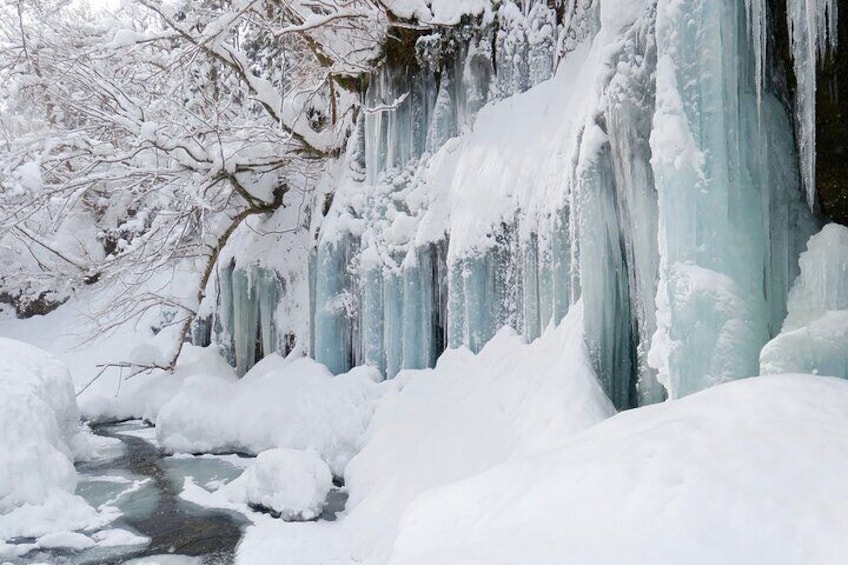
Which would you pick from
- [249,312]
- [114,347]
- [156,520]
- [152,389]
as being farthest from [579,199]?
[114,347]

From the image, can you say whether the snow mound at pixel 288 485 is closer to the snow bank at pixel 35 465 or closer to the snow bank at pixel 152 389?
the snow bank at pixel 35 465

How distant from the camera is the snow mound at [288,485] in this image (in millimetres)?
7051

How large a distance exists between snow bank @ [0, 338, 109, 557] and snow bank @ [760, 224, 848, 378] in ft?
20.9

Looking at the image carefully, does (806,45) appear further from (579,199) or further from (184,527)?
(184,527)

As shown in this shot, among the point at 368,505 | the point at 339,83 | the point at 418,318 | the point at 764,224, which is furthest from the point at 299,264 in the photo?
the point at 764,224

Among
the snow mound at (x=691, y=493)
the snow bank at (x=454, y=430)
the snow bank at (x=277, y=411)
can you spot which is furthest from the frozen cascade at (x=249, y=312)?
the snow mound at (x=691, y=493)

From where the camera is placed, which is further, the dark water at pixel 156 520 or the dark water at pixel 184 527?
the dark water at pixel 184 527

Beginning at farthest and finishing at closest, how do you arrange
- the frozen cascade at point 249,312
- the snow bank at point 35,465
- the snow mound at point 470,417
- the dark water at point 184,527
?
1. the frozen cascade at point 249,312
2. the snow bank at point 35,465
3. the dark water at point 184,527
4. the snow mound at point 470,417

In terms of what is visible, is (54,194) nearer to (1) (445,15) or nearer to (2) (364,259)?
(2) (364,259)

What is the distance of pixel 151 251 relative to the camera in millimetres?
11453

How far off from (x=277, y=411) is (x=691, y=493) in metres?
7.96

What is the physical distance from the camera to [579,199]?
16.6ft

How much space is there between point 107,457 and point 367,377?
4503 millimetres

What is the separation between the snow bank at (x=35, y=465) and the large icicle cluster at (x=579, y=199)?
3652 mm
